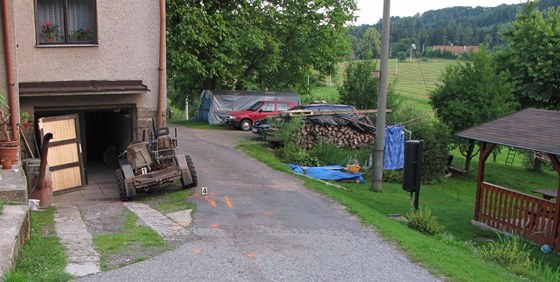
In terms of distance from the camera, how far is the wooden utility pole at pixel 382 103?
1602cm

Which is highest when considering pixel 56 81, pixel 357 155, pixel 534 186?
pixel 56 81

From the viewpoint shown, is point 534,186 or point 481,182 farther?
point 534,186

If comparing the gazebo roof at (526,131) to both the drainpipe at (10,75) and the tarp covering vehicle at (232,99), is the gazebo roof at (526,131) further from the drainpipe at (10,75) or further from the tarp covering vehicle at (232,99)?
the tarp covering vehicle at (232,99)

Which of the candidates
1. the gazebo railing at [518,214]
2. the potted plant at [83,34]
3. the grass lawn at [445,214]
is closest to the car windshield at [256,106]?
the grass lawn at [445,214]

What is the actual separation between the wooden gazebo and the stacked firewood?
705 cm

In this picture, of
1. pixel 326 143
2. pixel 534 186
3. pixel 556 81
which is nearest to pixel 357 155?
pixel 326 143

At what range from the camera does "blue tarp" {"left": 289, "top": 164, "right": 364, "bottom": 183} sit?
17.9 m

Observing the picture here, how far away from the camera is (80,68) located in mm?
14234

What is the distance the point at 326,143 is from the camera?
830 inches

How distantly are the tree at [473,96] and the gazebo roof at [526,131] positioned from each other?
7.49m

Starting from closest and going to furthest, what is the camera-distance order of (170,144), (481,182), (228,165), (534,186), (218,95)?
(170,144) < (481,182) < (228,165) < (534,186) < (218,95)

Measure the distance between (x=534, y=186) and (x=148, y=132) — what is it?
1631 cm

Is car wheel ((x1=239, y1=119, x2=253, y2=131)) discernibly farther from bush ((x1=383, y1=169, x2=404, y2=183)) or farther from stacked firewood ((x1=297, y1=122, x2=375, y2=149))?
bush ((x1=383, y1=169, x2=404, y2=183))

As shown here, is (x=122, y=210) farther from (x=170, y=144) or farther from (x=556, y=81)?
(x=556, y=81)
